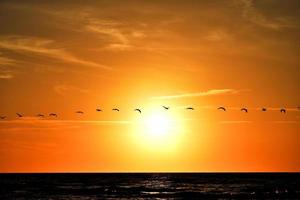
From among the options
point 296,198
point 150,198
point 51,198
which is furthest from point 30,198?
point 296,198

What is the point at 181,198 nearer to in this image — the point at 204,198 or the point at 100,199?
the point at 204,198

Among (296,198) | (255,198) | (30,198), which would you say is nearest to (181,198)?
(255,198)

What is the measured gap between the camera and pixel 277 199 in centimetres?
7638

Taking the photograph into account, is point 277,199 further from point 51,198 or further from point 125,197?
point 51,198

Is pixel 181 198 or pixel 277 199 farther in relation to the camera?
pixel 181 198

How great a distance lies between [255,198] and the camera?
78.2 metres

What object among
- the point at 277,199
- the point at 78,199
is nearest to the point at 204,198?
the point at 277,199

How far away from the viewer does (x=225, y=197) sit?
81750mm

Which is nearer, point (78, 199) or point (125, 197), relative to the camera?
point (78, 199)

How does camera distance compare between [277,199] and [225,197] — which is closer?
Result: [277,199]

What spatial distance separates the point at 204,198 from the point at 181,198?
3.13m

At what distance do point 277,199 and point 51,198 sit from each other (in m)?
29.3

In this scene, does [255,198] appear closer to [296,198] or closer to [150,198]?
[296,198]

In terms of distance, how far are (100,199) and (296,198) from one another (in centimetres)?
2539
